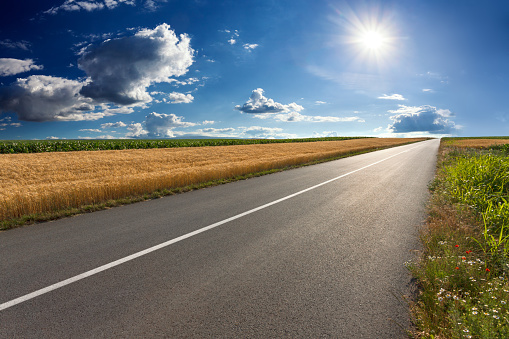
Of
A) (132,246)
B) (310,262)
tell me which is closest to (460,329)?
(310,262)

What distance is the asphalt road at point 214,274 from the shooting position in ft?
9.72

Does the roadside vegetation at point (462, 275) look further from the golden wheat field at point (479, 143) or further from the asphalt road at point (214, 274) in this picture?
the golden wheat field at point (479, 143)

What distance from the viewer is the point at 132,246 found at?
5.02 metres

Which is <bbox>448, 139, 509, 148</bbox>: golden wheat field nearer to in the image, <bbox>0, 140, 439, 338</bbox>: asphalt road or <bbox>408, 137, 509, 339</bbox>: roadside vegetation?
<bbox>408, 137, 509, 339</bbox>: roadside vegetation

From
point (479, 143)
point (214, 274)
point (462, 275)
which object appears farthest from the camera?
point (479, 143)

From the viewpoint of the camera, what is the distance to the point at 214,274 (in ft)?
13.0

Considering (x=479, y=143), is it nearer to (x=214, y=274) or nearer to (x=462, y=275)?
(x=462, y=275)

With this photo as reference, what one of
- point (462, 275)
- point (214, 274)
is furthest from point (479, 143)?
point (214, 274)

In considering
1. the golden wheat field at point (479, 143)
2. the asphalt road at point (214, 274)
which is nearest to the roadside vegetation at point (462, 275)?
the asphalt road at point (214, 274)

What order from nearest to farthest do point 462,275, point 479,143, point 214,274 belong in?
point 462,275 → point 214,274 → point 479,143

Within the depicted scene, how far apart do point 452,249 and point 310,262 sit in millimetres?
2341

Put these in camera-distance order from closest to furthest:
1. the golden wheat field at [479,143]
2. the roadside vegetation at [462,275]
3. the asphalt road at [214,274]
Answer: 1. the roadside vegetation at [462,275]
2. the asphalt road at [214,274]
3. the golden wheat field at [479,143]

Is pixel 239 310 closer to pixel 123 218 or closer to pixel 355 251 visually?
pixel 355 251

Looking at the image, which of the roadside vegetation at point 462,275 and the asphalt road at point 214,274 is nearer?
the roadside vegetation at point 462,275
